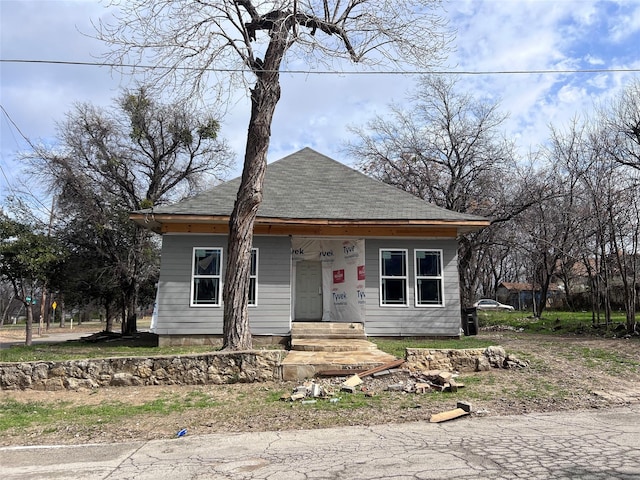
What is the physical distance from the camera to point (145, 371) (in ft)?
26.2

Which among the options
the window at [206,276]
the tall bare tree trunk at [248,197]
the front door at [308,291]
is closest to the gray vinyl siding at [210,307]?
the window at [206,276]

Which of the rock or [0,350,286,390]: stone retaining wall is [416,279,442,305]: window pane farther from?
[0,350,286,390]: stone retaining wall

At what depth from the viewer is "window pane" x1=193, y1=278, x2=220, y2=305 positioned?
12.5 m

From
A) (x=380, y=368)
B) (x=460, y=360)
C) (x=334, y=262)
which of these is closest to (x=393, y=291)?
(x=334, y=262)

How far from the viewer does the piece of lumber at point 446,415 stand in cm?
578

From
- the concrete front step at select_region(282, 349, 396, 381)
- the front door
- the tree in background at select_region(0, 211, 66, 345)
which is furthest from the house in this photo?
the tree in background at select_region(0, 211, 66, 345)

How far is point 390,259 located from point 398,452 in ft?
29.1

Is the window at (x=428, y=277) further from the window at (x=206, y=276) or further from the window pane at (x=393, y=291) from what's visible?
the window at (x=206, y=276)

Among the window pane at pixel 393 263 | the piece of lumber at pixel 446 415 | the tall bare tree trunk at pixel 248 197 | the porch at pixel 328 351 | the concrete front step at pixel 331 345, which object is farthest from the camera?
the window pane at pixel 393 263

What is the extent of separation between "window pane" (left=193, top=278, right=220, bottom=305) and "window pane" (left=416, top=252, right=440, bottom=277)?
222 inches

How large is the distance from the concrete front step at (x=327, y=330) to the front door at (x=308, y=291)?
1660 millimetres

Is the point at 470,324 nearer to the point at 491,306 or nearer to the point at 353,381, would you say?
the point at 353,381

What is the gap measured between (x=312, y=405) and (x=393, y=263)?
7.06 meters

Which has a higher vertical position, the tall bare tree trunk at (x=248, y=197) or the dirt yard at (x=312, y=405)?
the tall bare tree trunk at (x=248, y=197)
